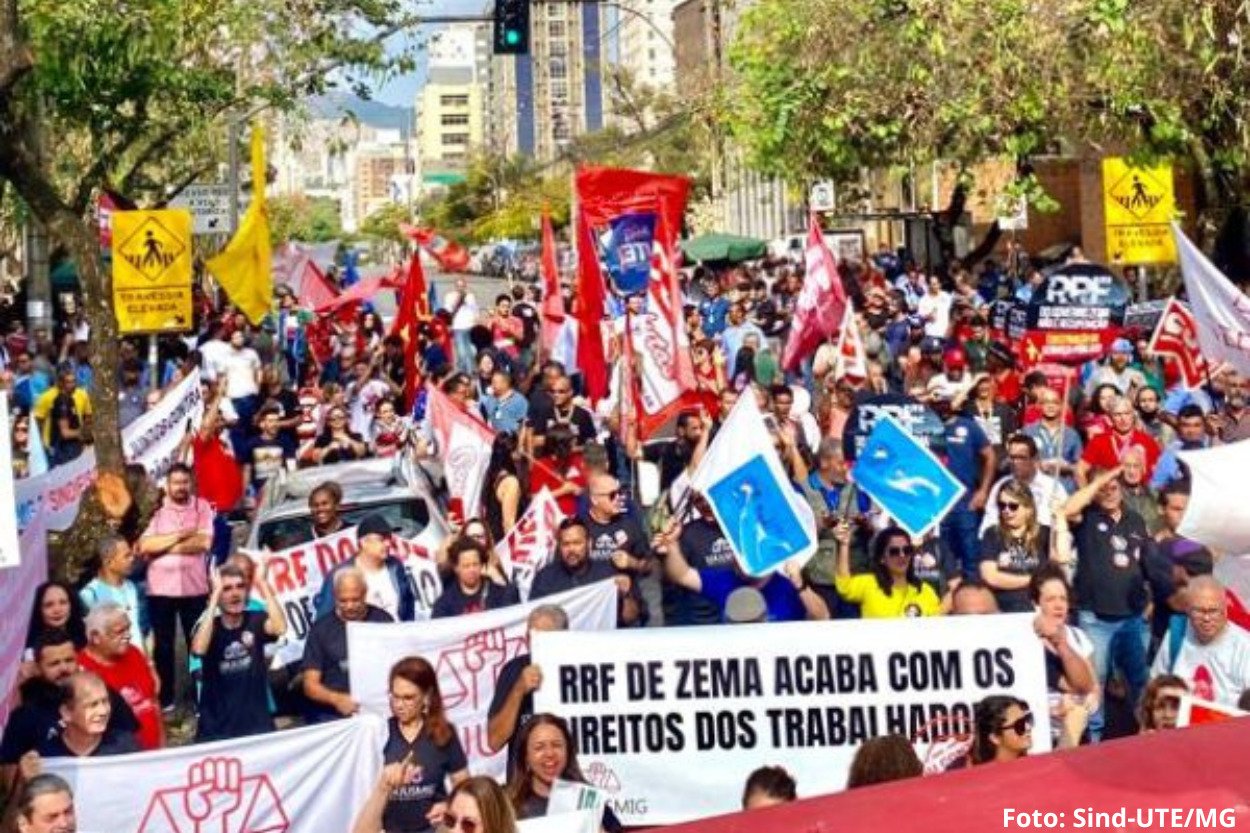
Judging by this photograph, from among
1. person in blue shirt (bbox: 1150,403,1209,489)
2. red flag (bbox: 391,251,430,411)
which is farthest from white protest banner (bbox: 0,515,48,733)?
red flag (bbox: 391,251,430,411)

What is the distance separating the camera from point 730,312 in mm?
25078

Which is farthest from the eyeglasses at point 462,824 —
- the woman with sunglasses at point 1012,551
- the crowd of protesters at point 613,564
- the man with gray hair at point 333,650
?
the woman with sunglasses at point 1012,551

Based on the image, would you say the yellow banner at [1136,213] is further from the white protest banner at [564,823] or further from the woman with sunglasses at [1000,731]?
the white protest banner at [564,823]

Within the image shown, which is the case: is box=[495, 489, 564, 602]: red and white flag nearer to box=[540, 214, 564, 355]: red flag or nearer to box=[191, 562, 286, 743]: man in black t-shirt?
box=[191, 562, 286, 743]: man in black t-shirt

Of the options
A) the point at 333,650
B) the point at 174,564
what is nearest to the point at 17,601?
the point at 333,650

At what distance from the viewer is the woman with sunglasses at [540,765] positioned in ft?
24.7

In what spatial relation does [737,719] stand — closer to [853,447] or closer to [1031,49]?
[853,447]

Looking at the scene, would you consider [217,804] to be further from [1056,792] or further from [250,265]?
[250,265]

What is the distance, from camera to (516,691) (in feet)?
29.1

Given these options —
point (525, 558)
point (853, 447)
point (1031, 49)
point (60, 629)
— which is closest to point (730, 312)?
point (1031, 49)

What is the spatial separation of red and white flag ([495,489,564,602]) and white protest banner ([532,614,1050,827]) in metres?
3.06

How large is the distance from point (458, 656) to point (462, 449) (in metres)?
4.83

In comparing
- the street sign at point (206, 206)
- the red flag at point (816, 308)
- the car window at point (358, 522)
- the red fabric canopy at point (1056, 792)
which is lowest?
the car window at point (358, 522)

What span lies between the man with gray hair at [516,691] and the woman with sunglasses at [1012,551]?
85.2 inches
